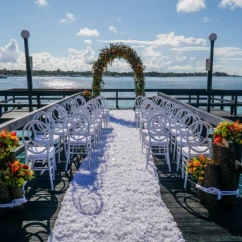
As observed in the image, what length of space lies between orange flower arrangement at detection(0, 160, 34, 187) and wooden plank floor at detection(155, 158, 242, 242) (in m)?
1.93

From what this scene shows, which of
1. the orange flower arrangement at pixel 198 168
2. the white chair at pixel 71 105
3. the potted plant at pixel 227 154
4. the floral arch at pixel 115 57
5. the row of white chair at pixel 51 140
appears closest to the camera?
the potted plant at pixel 227 154

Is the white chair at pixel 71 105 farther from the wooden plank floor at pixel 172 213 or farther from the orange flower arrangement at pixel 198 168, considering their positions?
the orange flower arrangement at pixel 198 168

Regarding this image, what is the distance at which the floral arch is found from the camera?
1172 cm

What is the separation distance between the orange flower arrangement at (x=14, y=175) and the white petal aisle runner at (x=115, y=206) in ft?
2.15

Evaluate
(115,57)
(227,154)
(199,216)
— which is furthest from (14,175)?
(115,57)

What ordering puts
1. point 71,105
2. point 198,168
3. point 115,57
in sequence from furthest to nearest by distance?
point 115,57
point 71,105
point 198,168

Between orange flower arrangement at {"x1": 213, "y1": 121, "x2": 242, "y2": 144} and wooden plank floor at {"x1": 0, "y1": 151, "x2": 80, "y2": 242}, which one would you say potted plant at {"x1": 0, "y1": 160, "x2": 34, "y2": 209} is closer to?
wooden plank floor at {"x1": 0, "y1": 151, "x2": 80, "y2": 242}

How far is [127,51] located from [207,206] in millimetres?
9122

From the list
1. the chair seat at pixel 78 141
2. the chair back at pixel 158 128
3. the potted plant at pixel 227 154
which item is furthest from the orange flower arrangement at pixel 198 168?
the chair seat at pixel 78 141

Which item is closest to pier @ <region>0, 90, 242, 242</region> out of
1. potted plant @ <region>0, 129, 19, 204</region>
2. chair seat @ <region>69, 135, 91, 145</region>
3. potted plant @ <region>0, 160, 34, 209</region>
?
potted plant @ <region>0, 129, 19, 204</region>

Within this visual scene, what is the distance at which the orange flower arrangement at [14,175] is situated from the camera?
335 cm

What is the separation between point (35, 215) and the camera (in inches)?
137

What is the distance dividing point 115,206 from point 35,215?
1024 millimetres

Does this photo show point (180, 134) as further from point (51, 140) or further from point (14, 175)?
point (14, 175)
